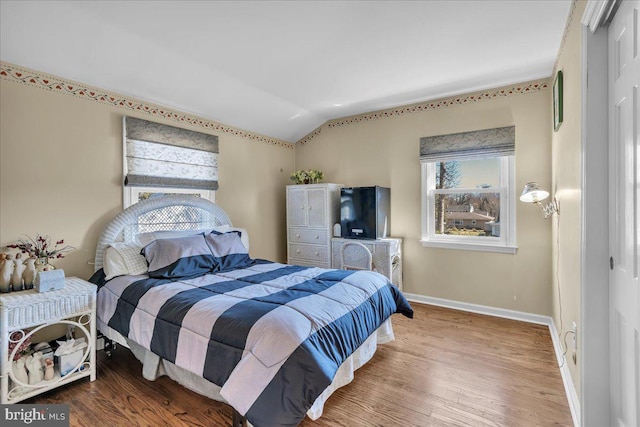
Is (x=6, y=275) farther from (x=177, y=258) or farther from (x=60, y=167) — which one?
(x=177, y=258)

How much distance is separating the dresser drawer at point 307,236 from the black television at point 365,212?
0.87 feet

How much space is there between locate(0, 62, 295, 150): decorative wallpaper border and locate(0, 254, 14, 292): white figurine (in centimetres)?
134

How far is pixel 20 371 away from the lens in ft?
6.32

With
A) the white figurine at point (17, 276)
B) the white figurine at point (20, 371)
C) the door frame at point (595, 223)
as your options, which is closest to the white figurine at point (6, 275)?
the white figurine at point (17, 276)

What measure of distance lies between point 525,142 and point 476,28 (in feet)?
4.98

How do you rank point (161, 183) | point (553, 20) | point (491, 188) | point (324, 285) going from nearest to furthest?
point (553, 20) < point (324, 285) < point (161, 183) < point (491, 188)

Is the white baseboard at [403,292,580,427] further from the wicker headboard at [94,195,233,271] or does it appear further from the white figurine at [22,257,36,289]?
the white figurine at [22,257,36,289]

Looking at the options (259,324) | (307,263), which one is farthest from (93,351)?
(307,263)

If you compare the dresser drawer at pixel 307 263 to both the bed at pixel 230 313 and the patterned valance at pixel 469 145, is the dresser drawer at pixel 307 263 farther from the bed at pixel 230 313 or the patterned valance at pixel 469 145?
the patterned valance at pixel 469 145

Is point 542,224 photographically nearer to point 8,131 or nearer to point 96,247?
point 96,247

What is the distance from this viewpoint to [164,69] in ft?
8.83

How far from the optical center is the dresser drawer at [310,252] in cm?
407

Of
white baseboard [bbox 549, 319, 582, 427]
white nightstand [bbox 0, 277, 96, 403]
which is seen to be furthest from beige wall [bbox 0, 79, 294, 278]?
white baseboard [bbox 549, 319, 582, 427]

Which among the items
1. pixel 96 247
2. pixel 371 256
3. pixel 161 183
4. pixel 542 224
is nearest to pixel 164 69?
pixel 161 183
